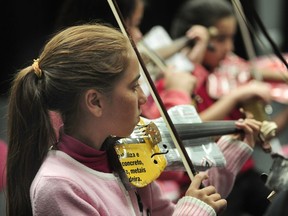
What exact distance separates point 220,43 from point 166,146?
1.03 metres

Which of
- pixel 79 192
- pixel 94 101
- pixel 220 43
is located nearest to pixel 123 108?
pixel 94 101

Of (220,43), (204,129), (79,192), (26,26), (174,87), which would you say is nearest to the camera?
(79,192)

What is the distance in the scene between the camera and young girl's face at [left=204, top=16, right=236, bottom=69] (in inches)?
96.7

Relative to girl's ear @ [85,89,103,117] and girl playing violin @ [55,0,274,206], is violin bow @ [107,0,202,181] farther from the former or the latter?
girl playing violin @ [55,0,274,206]

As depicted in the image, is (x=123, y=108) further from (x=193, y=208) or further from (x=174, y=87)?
(x=174, y=87)

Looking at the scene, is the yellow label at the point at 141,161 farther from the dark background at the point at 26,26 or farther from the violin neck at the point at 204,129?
the dark background at the point at 26,26

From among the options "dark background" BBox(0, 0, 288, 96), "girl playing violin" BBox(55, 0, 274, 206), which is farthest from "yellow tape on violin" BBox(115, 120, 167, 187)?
"dark background" BBox(0, 0, 288, 96)

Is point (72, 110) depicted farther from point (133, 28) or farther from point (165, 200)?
point (133, 28)

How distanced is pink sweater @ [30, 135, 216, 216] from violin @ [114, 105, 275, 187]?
0.04 metres

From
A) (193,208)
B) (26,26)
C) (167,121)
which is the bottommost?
(26,26)

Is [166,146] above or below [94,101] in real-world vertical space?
below

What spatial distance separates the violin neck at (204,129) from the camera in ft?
5.10

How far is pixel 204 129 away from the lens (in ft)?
5.21

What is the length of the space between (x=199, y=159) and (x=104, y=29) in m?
0.30
